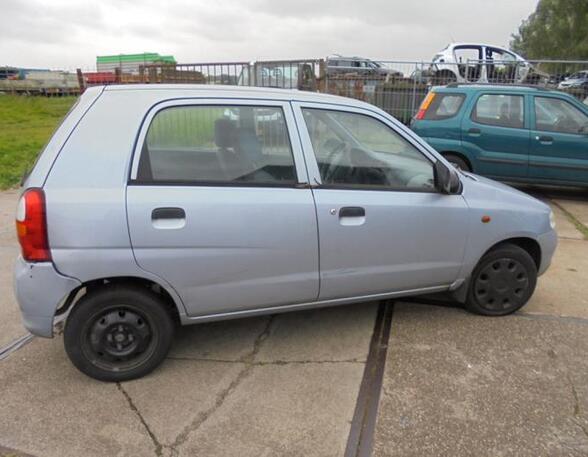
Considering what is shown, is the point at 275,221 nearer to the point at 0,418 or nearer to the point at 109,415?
the point at 109,415

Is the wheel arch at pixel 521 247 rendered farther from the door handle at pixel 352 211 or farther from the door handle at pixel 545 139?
the door handle at pixel 545 139

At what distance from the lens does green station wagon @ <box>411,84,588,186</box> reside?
6.91 meters

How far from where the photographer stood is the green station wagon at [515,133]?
6906 mm

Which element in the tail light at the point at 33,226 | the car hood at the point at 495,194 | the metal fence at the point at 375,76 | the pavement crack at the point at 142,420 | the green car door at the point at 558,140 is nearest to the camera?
the pavement crack at the point at 142,420

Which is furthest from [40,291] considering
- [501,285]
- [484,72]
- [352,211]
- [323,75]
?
[484,72]

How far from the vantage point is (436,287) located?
3408 mm

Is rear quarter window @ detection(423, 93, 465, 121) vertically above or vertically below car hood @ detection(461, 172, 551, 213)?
above

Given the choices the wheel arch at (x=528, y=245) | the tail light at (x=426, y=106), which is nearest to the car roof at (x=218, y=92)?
the wheel arch at (x=528, y=245)

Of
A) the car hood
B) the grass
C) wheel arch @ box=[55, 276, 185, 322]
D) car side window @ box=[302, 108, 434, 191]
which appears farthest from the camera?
the grass

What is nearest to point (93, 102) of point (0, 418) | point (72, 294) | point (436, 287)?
point (72, 294)

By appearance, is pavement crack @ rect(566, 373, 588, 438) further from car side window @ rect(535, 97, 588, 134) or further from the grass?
car side window @ rect(535, 97, 588, 134)

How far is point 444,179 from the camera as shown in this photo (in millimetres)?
3094

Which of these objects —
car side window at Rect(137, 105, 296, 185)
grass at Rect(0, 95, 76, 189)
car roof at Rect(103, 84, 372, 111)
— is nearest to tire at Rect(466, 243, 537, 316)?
car roof at Rect(103, 84, 372, 111)

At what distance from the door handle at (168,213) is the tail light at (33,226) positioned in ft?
1.78
